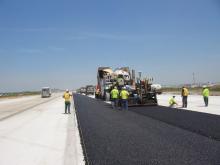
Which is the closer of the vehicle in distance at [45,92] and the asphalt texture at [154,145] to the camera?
the asphalt texture at [154,145]

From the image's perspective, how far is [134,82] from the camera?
31844mm

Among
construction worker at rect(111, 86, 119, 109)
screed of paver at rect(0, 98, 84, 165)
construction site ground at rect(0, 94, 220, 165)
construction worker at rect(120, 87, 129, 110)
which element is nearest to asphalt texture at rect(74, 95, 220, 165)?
construction site ground at rect(0, 94, 220, 165)

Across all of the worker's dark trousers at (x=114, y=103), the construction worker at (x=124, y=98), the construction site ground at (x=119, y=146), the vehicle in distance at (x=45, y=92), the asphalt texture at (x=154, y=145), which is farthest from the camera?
the vehicle in distance at (x=45, y=92)

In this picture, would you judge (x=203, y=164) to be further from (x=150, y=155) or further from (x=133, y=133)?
(x=133, y=133)

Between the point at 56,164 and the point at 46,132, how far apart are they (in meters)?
6.76

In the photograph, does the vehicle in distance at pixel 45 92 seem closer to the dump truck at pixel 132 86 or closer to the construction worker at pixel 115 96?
the dump truck at pixel 132 86

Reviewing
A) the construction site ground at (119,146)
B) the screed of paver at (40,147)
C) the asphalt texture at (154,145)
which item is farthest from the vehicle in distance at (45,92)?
the asphalt texture at (154,145)

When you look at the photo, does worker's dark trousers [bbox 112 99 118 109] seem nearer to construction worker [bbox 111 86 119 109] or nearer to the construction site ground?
construction worker [bbox 111 86 119 109]

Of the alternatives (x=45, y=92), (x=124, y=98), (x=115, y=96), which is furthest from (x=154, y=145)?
(x=45, y=92)

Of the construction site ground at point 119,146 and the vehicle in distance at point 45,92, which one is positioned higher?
the vehicle in distance at point 45,92

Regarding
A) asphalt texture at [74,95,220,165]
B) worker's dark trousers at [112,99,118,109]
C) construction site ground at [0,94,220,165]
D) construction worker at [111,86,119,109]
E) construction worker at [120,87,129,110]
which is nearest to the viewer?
asphalt texture at [74,95,220,165]

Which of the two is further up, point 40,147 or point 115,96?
point 115,96

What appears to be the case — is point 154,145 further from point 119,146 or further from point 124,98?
point 124,98

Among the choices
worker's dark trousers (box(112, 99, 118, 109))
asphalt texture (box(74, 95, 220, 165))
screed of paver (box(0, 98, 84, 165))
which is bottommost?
screed of paver (box(0, 98, 84, 165))
